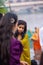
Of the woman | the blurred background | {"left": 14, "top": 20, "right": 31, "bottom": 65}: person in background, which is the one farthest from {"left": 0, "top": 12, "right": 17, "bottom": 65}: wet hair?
the blurred background

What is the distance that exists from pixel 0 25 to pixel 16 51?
0.85 ft

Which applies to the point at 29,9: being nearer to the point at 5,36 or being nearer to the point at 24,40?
the point at 24,40

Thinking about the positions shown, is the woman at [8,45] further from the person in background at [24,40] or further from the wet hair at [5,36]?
the person in background at [24,40]

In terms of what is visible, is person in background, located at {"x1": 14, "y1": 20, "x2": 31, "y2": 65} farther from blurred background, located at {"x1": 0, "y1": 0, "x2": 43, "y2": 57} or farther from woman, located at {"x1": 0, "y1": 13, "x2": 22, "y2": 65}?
blurred background, located at {"x1": 0, "y1": 0, "x2": 43, "y2": 57}

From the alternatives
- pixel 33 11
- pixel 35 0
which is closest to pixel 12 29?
pixel 33 11

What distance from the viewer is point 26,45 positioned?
3076 mm

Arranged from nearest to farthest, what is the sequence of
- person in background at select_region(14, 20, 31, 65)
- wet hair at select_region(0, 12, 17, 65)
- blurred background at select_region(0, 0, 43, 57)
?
wet hair at select_region(0, 12, 17, 65), person in background at select_region(14, 20, 31, 65), blurred background at select_region(0, 0, 43, 57)

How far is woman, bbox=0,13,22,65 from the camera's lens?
2234 mm

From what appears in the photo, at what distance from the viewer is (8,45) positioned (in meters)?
2.25

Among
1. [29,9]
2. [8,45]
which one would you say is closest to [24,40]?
[8,45]

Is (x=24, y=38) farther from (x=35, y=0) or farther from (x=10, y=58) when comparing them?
(x=35, y=0)

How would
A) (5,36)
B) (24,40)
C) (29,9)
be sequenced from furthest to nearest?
(29,9) < (24,40) < (5,36)

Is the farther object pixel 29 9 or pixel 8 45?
pixel 29 9

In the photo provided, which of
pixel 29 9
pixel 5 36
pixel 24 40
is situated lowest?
pixel 24 40
